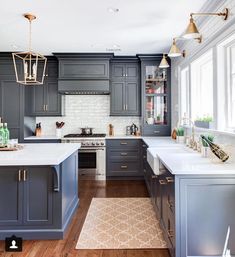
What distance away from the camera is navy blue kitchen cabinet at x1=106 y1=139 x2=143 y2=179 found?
16.5 ft

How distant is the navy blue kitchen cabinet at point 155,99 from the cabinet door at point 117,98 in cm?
44

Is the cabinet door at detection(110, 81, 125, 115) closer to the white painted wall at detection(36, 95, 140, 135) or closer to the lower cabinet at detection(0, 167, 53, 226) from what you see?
the white painted wall at detection(36, 95, 140, 135)

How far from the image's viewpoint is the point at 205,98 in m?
3.57

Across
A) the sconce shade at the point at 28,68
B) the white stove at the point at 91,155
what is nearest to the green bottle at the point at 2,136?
the sconce shade at the point at 28,68

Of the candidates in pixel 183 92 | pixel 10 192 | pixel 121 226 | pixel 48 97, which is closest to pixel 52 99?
pixel 48 97

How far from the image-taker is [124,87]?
207 inches

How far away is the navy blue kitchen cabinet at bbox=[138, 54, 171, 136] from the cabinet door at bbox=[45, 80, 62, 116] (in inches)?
73.4

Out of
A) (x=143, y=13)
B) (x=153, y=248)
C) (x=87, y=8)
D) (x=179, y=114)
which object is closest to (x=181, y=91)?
(x=179, y=114)

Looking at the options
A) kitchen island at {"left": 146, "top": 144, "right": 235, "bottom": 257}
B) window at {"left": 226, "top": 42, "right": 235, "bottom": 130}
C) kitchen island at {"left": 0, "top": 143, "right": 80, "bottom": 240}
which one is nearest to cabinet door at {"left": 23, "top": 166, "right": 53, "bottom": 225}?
kitchen island at {"left": 0, "top": 143, "right": 80, "bottom": 240}

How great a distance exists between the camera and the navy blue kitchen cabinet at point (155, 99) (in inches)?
203

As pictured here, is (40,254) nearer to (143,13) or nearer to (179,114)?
(143,13)

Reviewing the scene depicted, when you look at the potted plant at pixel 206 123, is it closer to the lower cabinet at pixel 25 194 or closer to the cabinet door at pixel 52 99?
the lower cabinet at pixel 25 194

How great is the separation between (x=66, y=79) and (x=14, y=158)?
3029 mm

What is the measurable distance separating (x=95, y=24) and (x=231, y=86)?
2064 mm
